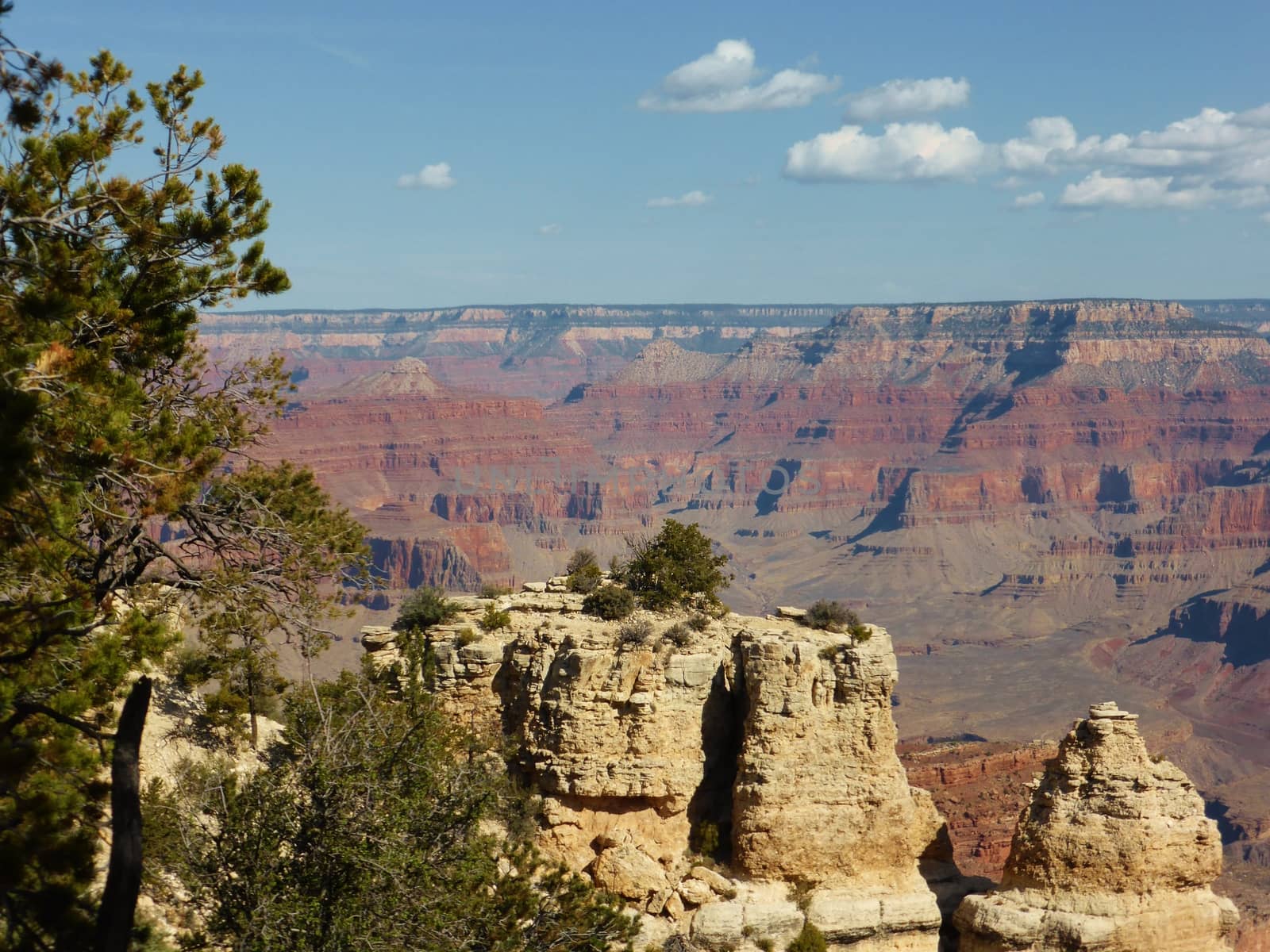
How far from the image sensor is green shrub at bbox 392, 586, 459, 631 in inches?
1142

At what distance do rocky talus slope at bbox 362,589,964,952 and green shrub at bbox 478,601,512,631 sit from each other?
1801mm

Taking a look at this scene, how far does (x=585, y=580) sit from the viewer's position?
30.0 metres

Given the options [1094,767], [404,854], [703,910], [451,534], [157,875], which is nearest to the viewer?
[404,854]

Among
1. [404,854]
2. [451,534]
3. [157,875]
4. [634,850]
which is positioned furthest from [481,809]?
[451,534]

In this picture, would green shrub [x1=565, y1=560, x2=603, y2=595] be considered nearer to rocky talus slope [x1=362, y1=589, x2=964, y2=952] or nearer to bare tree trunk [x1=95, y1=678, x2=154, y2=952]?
rocky talus slope [x1=362, y1=589, x2=964, y2=952]

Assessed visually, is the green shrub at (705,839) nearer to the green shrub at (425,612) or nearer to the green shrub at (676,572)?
the green shrub at (676,572)

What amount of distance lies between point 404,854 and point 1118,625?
587 ft

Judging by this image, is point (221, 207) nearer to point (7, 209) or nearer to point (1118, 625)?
point (7, 209)

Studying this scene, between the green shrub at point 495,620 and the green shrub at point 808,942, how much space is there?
844cm

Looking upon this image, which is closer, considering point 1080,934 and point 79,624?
point 79,624

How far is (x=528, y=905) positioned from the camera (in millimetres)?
19438

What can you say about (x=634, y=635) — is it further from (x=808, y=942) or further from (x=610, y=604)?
(x=808, y=942)

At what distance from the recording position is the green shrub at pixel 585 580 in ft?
98.0

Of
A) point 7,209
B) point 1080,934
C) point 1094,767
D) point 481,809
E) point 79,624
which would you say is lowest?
point 1080,934
